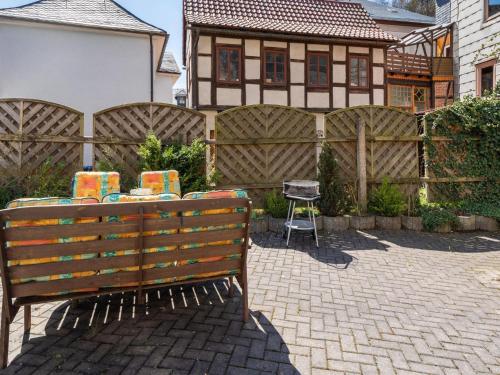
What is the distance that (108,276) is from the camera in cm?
227

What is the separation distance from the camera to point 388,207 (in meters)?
6.09

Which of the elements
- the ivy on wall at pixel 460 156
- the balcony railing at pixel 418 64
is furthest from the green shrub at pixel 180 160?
the balcony railing at pixel 418 64

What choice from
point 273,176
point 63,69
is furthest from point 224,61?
point 273,176

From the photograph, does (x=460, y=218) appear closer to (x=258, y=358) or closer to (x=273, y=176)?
(x=273, y=176)

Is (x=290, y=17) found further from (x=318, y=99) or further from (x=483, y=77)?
(x=483, y=77)

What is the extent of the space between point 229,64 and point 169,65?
15.5 feet

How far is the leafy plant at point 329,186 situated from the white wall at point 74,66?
820 cm

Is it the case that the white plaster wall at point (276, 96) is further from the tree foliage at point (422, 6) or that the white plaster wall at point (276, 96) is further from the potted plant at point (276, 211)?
the tree foliage at point (422, 6)

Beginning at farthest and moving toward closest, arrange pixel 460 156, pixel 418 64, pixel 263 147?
pixel 418 64, pixel 460 156, pixel 263 147

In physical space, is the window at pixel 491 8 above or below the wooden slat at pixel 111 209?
above

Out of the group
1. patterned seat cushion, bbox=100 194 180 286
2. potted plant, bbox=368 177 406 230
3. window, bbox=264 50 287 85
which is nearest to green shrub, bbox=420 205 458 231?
potted plant, bbox=368 177 406 230

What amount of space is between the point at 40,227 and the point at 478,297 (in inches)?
145

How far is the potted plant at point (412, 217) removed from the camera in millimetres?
6027

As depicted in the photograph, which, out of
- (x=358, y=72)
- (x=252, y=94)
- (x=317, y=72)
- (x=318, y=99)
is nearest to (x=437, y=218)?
(x=318, y=99)
